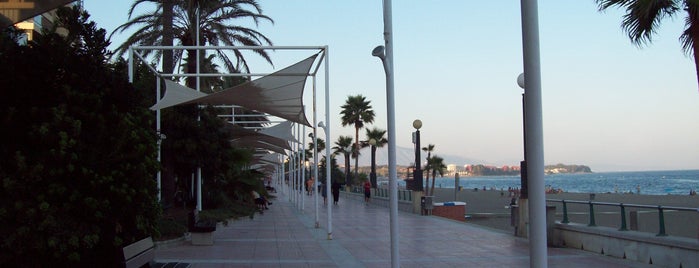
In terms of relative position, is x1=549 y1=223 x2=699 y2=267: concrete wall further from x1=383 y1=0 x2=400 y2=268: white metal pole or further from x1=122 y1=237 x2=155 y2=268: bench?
x1=122 y1=237 x2=155 y2=268: bench

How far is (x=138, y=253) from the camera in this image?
24.6ft

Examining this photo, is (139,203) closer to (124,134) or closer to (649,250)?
(124,134)

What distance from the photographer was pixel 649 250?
409 inches

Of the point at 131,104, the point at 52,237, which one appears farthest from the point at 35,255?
the point at 131,104

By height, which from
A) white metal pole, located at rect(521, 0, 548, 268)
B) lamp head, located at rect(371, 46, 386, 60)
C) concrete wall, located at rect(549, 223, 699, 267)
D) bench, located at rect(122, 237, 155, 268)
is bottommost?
concrete wall, located at rect(549, 223, 699, 267)

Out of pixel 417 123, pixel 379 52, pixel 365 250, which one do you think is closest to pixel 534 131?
pixel 379 52

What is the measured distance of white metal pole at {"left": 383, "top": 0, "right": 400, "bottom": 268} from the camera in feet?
27.1

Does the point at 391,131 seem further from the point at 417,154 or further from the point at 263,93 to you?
the point at 417,154

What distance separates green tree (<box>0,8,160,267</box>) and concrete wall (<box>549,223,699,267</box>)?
744cm

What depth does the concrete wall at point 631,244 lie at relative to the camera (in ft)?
31.6

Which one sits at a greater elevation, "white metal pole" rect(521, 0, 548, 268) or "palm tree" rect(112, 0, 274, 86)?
"palm tree" rect(112, 0, 274, 86)

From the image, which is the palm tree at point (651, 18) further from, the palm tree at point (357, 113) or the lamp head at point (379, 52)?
the palm tree at point (357, 113)

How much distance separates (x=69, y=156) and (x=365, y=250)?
755 cm

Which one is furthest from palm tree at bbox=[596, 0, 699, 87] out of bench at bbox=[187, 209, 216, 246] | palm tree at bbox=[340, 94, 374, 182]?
palm tree at bbox=[340, 94, 374, 182]
